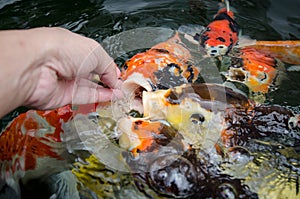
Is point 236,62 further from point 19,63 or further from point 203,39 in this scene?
point 19,63

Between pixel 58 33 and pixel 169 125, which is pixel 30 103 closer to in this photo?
pixel 58 33

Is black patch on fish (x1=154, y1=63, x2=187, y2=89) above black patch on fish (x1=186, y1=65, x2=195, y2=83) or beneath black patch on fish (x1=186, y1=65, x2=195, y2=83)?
above

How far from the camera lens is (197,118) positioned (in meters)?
1.54

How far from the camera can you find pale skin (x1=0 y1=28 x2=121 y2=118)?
1.15 meters

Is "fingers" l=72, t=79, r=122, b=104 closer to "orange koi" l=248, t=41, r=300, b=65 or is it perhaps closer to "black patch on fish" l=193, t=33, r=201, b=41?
"black patch on fish" l=193, t=33, r=201, b=41

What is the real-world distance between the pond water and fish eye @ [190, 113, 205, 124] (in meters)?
1.44

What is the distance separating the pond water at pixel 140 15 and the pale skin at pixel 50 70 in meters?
1.29

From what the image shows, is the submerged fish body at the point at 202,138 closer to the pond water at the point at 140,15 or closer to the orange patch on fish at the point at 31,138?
the orange patch on fish at the point at 31,138

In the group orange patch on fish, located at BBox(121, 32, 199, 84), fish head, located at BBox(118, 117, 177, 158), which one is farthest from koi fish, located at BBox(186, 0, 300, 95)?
fish head, located at BBox(118, 117, 177, 158)

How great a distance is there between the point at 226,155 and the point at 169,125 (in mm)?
252

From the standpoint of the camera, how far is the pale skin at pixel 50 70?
1.15m

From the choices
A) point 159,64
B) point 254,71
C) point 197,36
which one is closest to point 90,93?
point 159,64

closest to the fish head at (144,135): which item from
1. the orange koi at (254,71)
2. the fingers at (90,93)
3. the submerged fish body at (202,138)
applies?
the submerged fish body at (202,138)

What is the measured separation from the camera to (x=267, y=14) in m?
3.09
